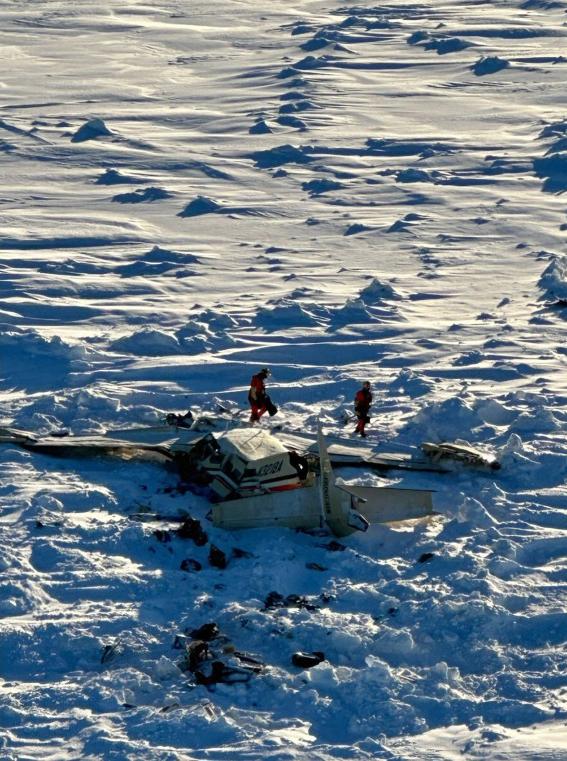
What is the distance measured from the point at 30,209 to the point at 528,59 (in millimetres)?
17316

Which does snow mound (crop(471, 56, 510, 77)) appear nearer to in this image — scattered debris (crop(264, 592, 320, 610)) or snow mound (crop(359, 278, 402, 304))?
snow mound (crop(359, 278, 402, 304))

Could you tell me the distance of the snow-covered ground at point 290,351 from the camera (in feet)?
40.2

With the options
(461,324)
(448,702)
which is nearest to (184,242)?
(461,324)

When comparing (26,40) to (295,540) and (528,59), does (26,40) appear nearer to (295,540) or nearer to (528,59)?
(528,59)

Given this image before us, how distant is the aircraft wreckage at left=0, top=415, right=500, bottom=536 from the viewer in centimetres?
1503

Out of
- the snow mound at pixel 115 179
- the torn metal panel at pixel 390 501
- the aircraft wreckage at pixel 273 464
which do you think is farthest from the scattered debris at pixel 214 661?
the snow mound at pixel 115 179

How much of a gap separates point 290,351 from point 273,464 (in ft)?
17.8

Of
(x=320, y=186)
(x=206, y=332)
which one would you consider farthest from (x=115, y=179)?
(x=206, y=332)

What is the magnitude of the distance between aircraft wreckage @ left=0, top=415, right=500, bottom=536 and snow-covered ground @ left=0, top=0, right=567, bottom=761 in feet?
0.71

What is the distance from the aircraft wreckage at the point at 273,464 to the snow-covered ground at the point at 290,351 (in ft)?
A: 0.71

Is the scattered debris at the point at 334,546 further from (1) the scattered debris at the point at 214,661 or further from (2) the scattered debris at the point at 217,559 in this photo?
(1) the scattered debris at the point at 214,661

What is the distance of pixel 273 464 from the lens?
15.4m

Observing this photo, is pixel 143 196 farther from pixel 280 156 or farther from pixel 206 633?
pixel 206 633

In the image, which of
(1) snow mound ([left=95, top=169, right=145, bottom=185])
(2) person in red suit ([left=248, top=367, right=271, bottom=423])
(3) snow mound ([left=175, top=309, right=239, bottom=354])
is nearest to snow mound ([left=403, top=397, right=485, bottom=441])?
(2) person in red suit ([left=248, top=367, right=271, bottom=423])
